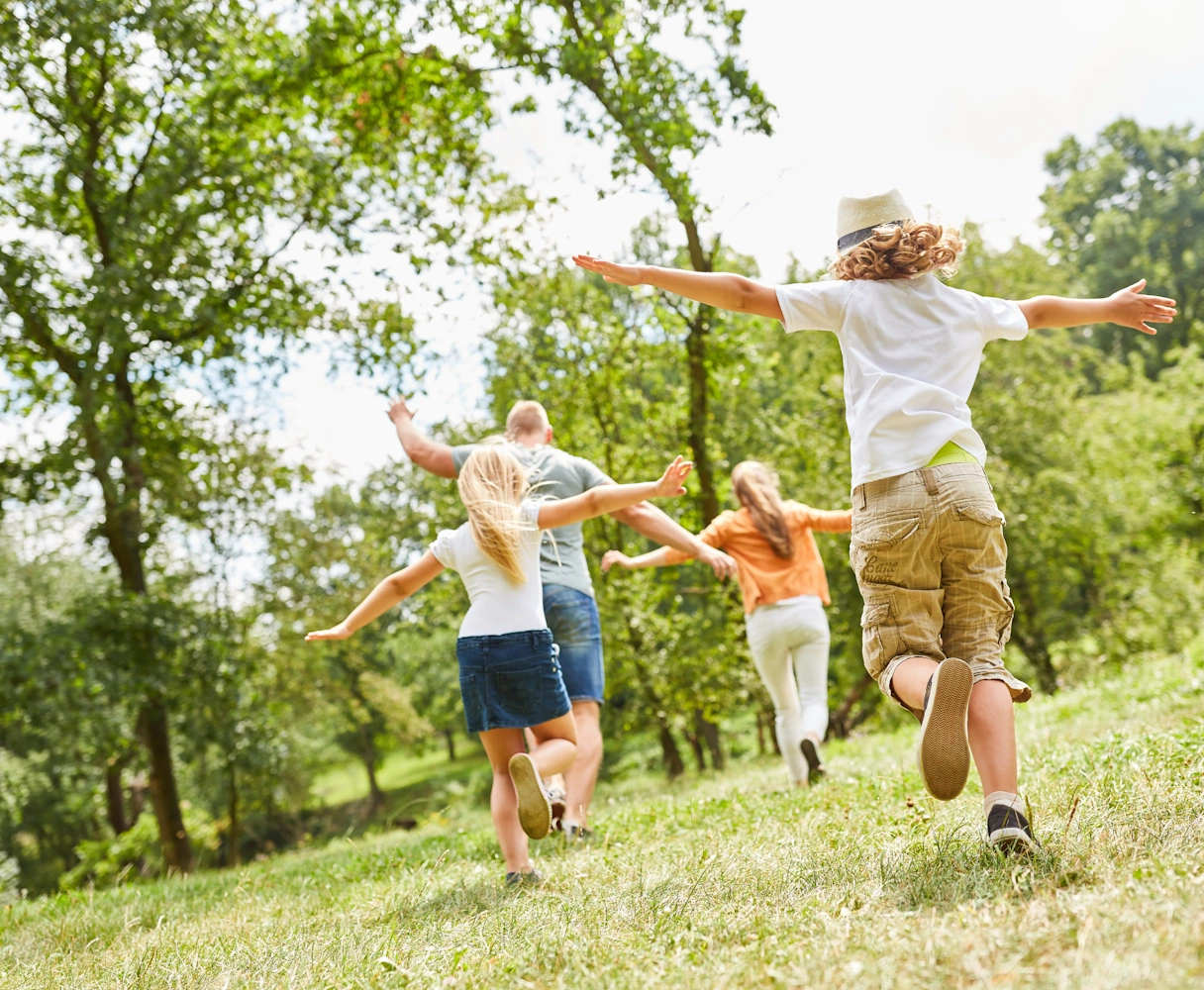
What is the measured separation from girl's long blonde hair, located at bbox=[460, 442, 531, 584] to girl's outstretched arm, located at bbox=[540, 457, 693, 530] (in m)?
0.15

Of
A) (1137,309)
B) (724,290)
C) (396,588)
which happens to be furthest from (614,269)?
(1137,309)

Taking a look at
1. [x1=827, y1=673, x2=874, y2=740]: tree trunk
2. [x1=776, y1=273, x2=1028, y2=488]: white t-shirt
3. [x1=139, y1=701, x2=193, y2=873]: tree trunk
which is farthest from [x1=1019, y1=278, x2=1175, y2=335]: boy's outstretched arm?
[x1=827, y1=673, x2=874, y2=740]: tree trunk

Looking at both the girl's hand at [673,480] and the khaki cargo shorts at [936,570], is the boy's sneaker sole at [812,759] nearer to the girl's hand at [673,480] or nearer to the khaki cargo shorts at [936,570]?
the girl's hand at [673,480]

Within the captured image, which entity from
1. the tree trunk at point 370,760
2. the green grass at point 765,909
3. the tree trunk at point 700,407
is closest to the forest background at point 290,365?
the tree trunk at point 700,407

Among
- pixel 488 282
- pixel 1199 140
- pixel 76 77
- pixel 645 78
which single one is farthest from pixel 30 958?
pixel 1199 140

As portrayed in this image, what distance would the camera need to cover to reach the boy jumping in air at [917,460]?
10.1 feet

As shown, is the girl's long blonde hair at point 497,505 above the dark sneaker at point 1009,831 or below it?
above

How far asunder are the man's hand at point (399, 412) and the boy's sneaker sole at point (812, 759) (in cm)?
321

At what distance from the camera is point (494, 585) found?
13.6 feet

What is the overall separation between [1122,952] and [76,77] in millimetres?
12499

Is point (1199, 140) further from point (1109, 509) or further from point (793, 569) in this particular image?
point (793, 569)

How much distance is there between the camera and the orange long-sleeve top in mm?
6281

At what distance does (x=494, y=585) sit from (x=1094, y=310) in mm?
2622

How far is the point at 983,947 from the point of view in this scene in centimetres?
200
